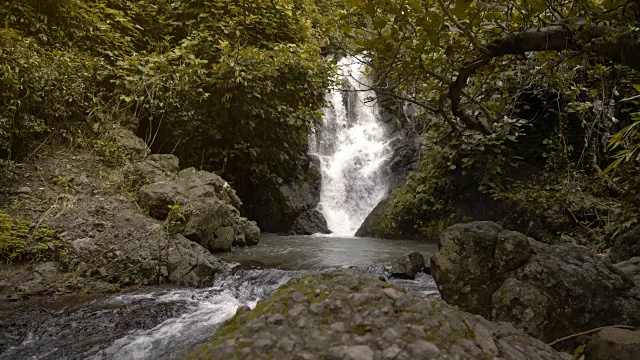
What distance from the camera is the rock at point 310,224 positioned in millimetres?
11337

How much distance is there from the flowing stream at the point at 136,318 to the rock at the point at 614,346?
262 cm

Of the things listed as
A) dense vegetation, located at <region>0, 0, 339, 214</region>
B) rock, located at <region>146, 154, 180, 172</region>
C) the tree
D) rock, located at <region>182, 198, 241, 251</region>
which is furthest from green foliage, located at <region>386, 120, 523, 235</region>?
the tree

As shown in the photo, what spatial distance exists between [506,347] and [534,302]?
5.21 ft

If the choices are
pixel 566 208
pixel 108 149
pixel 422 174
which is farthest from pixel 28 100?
pixel 566 208

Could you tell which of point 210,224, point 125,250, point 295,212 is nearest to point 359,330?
point 125,250

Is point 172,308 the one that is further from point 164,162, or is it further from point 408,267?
point 164,162

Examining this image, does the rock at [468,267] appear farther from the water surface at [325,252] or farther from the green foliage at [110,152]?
the green foliage at [110,152]

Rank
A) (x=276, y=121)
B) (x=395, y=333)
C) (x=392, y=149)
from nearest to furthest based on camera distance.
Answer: (x=395, y=333) < (x=276, y=121) < (x=392, y=149)

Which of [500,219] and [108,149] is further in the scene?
[500,219]

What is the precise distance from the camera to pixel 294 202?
11680 mm

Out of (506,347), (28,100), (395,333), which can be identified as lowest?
(506,347)

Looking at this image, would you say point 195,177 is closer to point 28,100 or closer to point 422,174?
point 28,100

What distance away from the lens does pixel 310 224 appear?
38.1 ft

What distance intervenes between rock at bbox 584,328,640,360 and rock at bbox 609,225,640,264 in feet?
10.4
